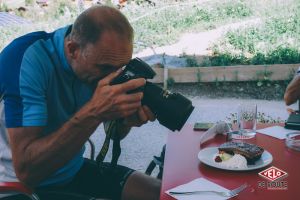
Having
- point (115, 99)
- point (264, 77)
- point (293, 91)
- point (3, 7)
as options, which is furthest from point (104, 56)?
point (3, 7)

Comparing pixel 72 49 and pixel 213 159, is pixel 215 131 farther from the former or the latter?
pixel 72 49

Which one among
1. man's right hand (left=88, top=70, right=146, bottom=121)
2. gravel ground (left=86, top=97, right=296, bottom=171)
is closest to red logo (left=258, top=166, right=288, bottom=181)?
man's right hand (left=88, top=70, right=146, bottom=121)

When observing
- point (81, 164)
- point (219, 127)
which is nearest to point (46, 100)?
point (81, 164)

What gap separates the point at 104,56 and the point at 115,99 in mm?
205

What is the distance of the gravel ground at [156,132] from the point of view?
11.3ft

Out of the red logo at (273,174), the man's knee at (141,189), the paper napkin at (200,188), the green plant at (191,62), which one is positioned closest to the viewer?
the paper napkin at (200,188)

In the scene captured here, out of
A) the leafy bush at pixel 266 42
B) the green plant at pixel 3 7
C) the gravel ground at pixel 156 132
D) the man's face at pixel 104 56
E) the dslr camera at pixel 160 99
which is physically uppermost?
the green plant at pixel 3 7

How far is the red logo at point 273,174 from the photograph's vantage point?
1.27 metres

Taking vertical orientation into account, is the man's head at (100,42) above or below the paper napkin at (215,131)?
above

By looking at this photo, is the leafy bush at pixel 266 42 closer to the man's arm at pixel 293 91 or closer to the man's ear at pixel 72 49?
the man's arm at pixel 293 91

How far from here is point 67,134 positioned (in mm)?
1362

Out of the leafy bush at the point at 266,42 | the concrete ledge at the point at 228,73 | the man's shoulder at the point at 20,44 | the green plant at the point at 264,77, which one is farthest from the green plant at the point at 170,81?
the man's shoulder at the point at 20,44

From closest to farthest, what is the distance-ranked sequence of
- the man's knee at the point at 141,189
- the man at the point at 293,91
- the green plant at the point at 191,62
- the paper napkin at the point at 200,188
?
1. the paper napkin at the point at 200,188
2. the man's knee at the point at 141,189
3. the man at the point at 293,91
4. the green plant at the point at 191,62

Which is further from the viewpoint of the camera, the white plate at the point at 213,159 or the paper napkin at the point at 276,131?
the paper napkin at the point at 276,131
